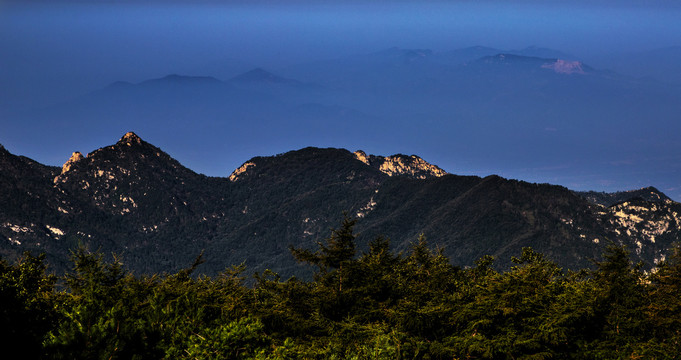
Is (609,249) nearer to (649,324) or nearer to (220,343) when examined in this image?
(649,324)

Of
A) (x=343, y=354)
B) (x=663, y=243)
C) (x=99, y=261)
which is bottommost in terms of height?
(x=343, y=354)

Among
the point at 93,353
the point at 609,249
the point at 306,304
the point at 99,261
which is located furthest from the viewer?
the point at 99,261

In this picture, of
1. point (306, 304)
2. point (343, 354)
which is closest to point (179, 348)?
point (343, 354)

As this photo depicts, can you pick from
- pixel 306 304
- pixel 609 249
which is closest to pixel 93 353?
pixel 306 304

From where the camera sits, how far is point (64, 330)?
109 ft

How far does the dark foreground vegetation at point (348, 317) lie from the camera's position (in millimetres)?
36250

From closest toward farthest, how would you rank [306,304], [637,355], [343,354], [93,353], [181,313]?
1. [93,353]
2. [637,355]
3. [343,354]
4. [181,313]
5. [306,304]

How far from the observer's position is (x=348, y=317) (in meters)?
47.8

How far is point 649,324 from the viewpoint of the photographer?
4700 centimetres

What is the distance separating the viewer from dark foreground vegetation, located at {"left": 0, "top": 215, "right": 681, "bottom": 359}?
36.2 metres

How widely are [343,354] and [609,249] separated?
27863 mm

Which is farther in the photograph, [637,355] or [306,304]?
[306,304]

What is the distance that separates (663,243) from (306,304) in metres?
174

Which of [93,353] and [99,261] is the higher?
[99,261]
